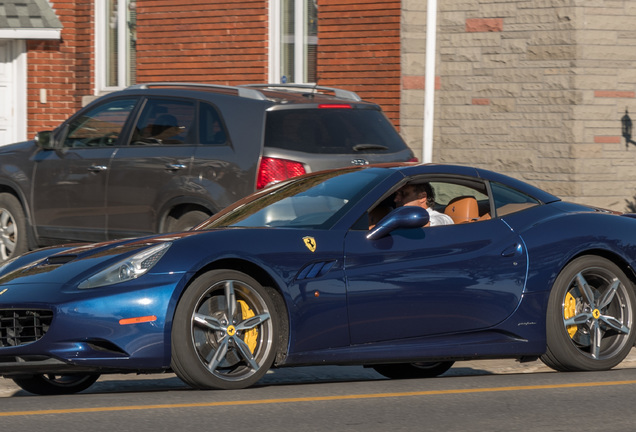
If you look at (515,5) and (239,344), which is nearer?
(239,344)

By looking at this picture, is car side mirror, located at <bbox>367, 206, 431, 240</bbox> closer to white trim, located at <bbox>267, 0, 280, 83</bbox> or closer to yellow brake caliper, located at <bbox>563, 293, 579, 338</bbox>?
yellow brake caliper, located at <bbox>563, 293, 579, 338</bbox>

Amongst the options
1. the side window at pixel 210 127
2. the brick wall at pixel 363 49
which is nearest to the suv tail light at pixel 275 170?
the side window at pixel 210 127

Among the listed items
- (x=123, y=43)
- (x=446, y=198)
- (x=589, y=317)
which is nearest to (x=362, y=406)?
(x=589, y=317)

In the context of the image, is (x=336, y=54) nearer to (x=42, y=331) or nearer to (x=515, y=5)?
(x=515, y=5)

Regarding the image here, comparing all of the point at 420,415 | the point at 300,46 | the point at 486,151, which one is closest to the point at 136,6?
the point at 300,46

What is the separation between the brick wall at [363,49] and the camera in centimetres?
1733

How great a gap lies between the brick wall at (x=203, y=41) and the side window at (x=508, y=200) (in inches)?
429

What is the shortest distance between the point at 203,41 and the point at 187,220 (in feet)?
27.9

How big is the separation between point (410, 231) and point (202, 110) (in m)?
4.26

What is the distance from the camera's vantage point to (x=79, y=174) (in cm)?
1218

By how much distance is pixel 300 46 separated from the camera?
18734 millimetres

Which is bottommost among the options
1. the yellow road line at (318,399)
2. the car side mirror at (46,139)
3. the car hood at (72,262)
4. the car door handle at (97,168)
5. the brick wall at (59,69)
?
the yellow road line at (318,399)

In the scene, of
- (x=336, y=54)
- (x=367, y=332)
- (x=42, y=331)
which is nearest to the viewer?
(x=42, y=331)

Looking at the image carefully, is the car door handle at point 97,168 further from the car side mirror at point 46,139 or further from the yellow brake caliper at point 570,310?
the yellow brake caliper at point 570,310
